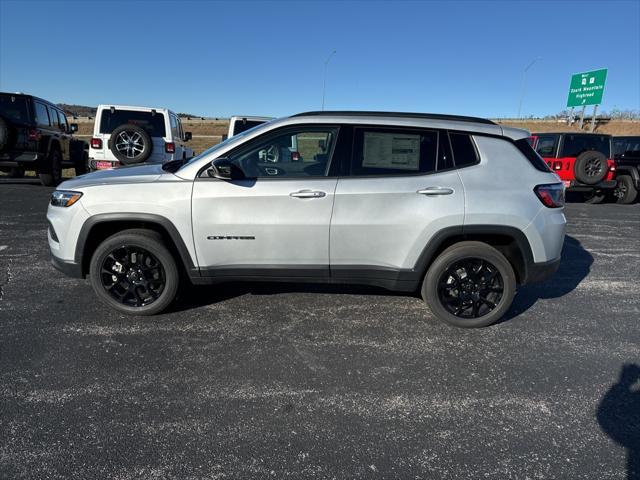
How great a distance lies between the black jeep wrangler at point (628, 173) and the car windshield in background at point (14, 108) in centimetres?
1601

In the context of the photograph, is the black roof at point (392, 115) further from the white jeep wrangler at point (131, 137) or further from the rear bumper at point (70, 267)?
the white jeep wrangler at point (131, 137)

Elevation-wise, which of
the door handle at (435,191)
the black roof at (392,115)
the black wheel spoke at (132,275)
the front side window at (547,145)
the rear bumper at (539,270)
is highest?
the front side window at (547,145)

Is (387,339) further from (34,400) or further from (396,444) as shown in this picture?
(34,400)

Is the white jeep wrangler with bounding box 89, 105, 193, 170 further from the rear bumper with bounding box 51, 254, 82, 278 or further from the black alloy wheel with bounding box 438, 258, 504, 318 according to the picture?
the black alloy wheel with bounding box 438, 258, 504, 318

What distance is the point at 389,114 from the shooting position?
12.3 ft

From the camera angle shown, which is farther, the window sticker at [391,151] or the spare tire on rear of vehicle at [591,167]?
the spare tire on rear of vehicle at [591,167]

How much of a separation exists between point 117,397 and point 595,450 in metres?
2.92

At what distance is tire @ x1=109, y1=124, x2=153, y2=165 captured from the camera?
905 centimetres

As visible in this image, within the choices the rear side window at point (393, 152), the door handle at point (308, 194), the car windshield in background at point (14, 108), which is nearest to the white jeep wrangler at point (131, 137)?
the car windshield in background at point (14, 108)

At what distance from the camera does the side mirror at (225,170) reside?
330cm

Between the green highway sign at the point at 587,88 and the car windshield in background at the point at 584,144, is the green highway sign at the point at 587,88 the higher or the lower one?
the higher one

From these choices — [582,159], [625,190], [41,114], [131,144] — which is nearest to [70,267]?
[131,144]

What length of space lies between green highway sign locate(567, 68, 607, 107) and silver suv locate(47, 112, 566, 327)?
35380mm

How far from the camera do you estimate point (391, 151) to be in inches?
139
